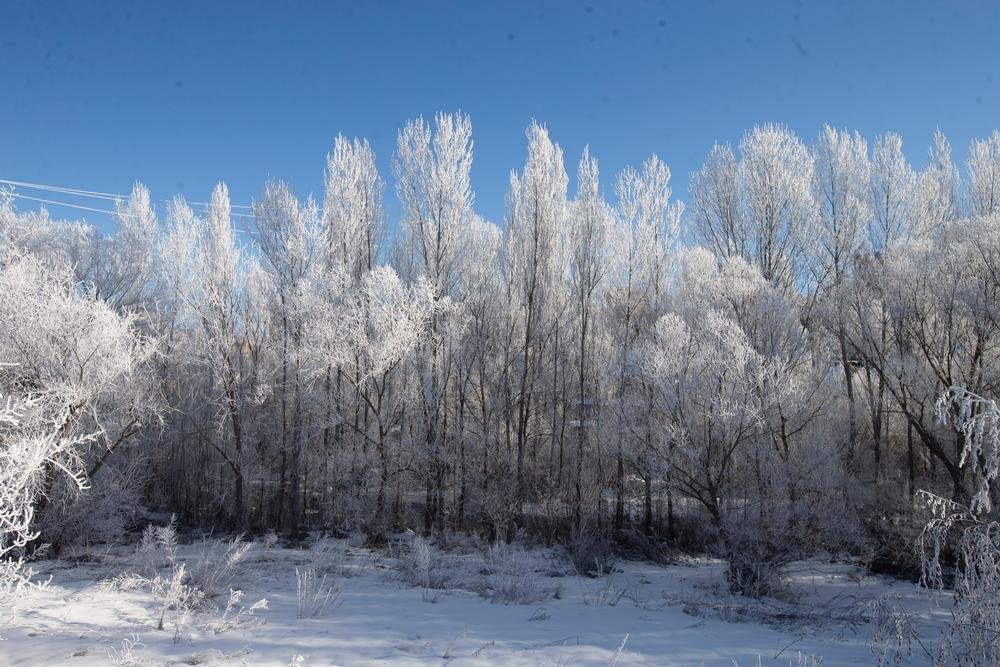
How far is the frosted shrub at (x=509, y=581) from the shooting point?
29.2 feet

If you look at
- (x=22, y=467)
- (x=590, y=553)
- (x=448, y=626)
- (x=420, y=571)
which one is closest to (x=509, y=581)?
(x=420, y=571)

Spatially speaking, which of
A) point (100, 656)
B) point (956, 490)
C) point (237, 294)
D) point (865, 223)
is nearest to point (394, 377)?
point (237, 294)

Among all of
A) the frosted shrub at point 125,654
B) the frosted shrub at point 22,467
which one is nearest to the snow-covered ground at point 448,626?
the frosted shrub at point 125,654

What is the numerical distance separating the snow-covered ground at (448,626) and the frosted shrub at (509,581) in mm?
161

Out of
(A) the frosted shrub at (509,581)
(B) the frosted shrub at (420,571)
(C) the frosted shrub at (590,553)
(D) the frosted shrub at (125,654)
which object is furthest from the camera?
(C) the frosted shrub at (590,553)

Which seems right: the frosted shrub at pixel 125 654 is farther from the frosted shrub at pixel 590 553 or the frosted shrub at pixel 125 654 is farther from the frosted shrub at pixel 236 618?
the frosted shrub at pixel 590 553

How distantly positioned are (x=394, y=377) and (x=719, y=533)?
900cm

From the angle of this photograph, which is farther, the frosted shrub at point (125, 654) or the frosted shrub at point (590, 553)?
the frosted shrub at point (590, 553)

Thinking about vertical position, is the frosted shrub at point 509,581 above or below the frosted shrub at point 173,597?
below

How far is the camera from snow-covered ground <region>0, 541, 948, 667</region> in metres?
5.57

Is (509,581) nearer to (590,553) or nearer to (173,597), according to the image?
(590,553)

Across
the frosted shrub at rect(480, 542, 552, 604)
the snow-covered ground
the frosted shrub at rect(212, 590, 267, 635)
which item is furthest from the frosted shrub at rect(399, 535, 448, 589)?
the frosted shrub at rect(212, 590, 267, 635)

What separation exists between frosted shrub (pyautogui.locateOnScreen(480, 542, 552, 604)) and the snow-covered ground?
0.16 meters

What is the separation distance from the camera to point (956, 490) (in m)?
13.3
